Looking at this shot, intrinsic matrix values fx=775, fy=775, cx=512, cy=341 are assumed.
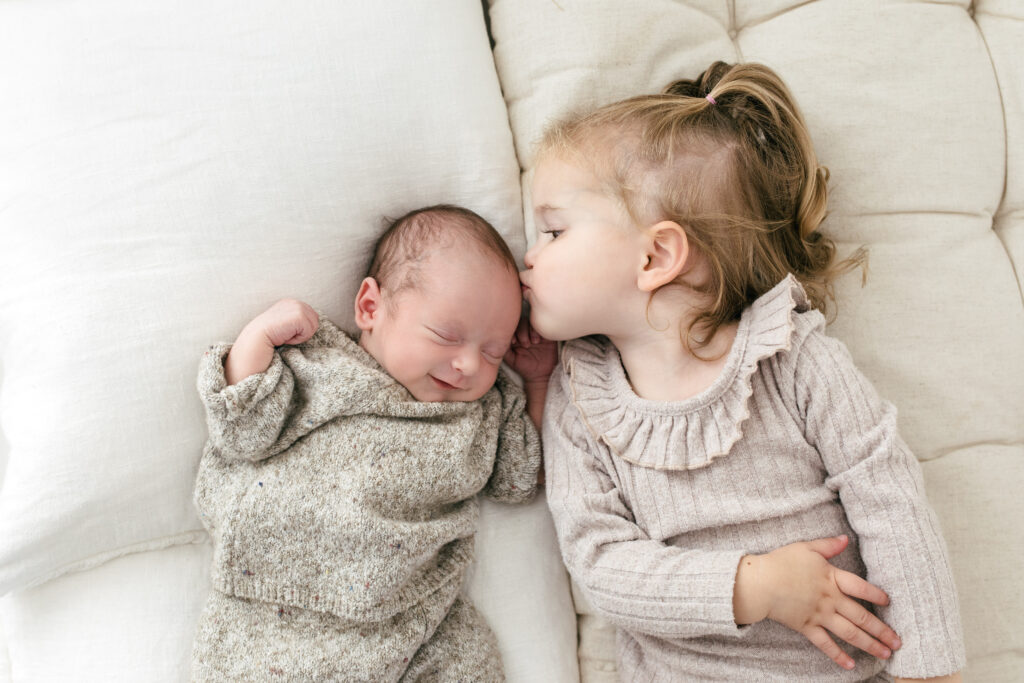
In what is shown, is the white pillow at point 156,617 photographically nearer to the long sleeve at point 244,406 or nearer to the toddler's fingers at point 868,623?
the long sleeve at point 244,406

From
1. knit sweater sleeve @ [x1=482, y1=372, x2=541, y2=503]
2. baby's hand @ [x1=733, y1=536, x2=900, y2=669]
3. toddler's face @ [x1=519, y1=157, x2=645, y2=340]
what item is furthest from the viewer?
knit sweater sleeve @ [x1=482, y1=372, x2=541, y2=503]

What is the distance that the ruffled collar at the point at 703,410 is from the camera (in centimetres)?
107

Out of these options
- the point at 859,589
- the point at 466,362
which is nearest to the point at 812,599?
the point at 859,589

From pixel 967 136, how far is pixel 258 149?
117 centimetres

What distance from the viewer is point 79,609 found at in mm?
1106

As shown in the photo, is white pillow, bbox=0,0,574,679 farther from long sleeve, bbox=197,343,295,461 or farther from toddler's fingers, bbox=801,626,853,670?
toddler's fingers, bbox=801,626,853,670

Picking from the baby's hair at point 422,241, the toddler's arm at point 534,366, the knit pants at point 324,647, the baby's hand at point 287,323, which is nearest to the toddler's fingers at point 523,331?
the toddler's arm at point 534,366

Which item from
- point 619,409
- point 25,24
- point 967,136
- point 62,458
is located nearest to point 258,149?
point 25,24

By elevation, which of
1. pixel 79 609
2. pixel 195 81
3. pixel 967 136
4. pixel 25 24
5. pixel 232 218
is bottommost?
pixel 79 609

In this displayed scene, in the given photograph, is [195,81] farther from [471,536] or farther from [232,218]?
[471,536]

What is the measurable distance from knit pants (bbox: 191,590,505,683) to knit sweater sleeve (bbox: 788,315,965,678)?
567mm

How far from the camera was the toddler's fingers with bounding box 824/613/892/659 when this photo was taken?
1.03m

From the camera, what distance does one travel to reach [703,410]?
1.10 m

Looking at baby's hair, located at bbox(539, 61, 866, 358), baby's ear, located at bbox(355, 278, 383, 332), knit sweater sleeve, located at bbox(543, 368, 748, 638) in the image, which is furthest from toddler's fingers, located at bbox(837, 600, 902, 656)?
baby's ear, located at bbox(355, 278, 383, 332)
